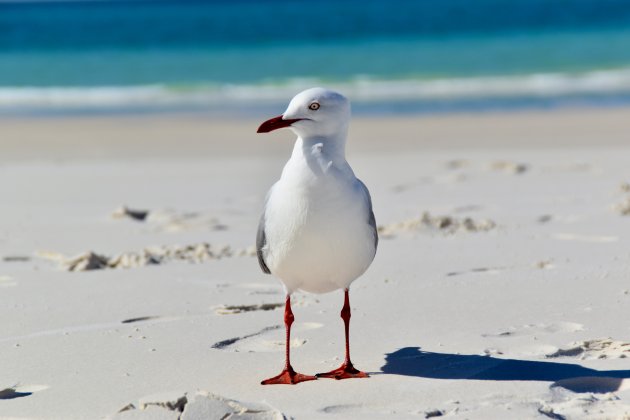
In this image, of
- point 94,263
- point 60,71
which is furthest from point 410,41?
point 94,263

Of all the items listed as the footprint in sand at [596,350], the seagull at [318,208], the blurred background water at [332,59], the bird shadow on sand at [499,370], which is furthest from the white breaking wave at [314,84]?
the seagull at [318,208]

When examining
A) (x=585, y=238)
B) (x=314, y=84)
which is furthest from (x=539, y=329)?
(x=314, y=84)

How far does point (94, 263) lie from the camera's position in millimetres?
5688

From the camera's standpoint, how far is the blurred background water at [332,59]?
1894cm

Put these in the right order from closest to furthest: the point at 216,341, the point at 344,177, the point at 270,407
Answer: the point at 270,407, the point at 344,177, the point at 216,341

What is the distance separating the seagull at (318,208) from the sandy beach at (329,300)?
1.22 feet

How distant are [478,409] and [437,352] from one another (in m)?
0.68

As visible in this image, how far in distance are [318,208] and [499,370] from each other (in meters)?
0.87

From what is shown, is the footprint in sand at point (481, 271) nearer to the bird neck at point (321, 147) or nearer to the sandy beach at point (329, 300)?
the sandy beach at point (329, 300)

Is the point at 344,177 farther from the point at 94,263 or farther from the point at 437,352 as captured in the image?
the point at 94,263

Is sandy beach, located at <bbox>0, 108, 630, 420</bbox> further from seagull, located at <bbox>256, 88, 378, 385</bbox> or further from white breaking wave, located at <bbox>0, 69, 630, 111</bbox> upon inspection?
white breaking wave, located at <bbox>0, 69, 630, 111</bbox>

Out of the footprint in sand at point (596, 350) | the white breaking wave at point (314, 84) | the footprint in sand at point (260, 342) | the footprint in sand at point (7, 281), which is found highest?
the white breaking wave at point (314, 84)

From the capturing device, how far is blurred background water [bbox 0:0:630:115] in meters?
18.9

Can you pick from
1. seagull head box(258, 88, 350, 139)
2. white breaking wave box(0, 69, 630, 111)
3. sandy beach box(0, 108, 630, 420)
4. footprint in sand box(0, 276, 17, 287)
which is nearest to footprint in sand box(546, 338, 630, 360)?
sandy beach box(0, 108, 630, 420)
